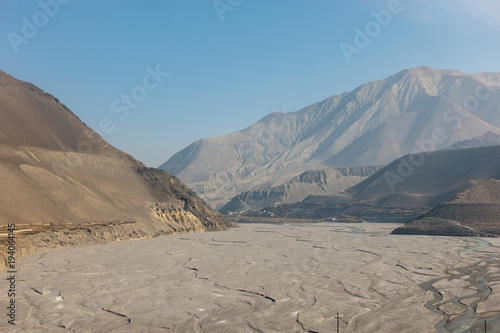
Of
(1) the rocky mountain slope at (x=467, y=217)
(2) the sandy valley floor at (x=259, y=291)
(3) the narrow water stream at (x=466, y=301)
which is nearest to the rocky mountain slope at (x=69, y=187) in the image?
(2) the sandy valley floor at (x=259, y=291)

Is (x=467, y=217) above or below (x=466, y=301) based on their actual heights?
below

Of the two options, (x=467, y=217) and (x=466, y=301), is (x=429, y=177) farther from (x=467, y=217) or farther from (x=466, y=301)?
(x=466, y=301)

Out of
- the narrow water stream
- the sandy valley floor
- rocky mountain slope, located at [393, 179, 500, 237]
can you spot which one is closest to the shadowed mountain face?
rocky mountain slope, located at [393, 179, 500, 237]

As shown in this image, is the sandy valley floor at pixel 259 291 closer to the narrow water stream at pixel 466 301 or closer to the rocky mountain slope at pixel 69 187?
the narrow water stream at pixel 466 301

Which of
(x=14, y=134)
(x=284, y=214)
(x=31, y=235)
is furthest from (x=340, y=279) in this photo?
(x=284, y=214)

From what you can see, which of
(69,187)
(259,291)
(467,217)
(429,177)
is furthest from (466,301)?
(429,177)

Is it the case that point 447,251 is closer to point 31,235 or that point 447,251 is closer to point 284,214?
point 31,235
